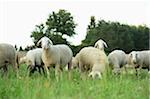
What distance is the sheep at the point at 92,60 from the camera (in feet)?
44.2

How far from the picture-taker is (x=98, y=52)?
1455 cm

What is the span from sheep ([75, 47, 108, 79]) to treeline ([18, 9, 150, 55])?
127ft

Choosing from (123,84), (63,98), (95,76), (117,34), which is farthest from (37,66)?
(117,34)

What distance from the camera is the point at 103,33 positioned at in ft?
198

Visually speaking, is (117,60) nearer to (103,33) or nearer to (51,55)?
(51,55)

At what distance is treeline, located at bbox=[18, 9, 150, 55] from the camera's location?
57.1 m

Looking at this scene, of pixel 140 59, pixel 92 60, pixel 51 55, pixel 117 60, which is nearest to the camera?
pixel 51 55

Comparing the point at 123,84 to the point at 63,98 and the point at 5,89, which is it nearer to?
the point at 63,98

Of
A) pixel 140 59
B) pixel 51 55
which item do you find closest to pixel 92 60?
pixel 51 55

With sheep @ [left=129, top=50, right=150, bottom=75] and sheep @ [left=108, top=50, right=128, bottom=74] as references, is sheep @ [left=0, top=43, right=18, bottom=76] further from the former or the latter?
sheep @ [left=129, top=50, right=150, bottom=75]

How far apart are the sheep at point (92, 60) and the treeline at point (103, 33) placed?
38852 millimetres

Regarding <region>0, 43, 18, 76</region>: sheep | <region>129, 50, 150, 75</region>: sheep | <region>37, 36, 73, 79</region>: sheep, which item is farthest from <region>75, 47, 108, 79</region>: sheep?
<region>129, 50, 150, 75</region>: sheep

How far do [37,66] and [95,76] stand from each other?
5.56m

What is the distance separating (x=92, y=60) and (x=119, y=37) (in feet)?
145
